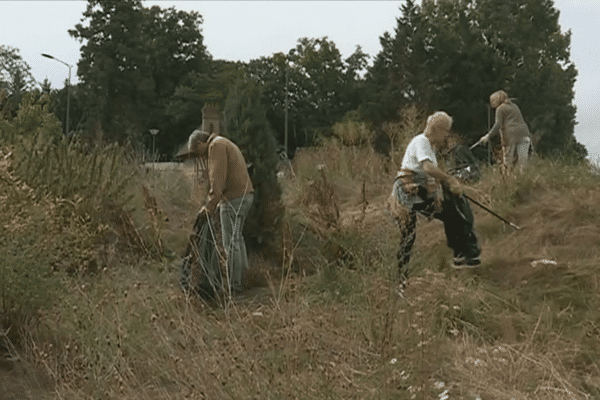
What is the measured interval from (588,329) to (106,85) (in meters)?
40.8

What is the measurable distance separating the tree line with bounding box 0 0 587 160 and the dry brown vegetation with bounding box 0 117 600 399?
18233 mm

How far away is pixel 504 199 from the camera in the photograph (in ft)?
32.8

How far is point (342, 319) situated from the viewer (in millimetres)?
5438

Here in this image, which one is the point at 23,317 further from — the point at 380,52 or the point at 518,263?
the point at 380,52

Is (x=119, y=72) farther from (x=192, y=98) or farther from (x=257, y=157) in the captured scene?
(x=257, y=157)

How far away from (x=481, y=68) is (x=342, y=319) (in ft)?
104

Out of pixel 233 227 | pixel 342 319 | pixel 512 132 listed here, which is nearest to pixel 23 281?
pixel 233 227

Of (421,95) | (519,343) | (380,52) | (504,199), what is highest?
(380,52)

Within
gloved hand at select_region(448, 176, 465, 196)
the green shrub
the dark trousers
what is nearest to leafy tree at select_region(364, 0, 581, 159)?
the dark trousers

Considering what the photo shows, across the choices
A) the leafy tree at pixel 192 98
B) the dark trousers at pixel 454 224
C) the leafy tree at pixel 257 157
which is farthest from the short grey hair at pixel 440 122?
the leafy tree at pixel 192 98

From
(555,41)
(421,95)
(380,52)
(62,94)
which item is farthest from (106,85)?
(555,41)

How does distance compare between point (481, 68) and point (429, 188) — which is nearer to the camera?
point (429, 188)

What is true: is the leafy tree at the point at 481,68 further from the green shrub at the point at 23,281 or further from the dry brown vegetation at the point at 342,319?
the green shrub at the point at 23,281

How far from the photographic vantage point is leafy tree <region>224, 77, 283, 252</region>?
8.95 m
